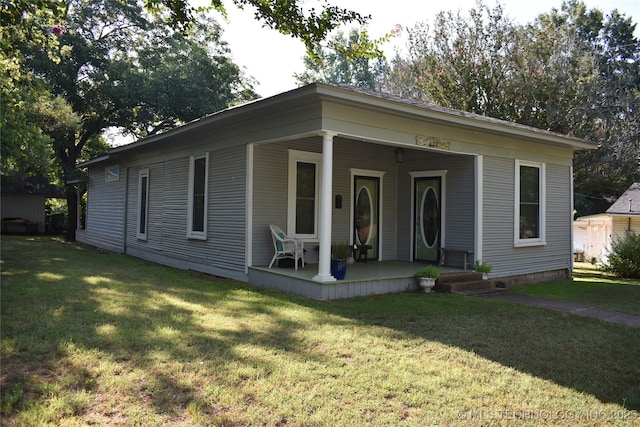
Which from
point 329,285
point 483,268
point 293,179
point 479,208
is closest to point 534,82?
point 479,208

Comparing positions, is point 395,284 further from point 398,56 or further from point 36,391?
point 398,56

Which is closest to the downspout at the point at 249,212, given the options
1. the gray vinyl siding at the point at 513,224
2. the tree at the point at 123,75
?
the gray vinyl siding at the point at 513,224

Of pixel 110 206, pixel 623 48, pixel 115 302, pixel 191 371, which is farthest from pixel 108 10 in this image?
pixel 623 48

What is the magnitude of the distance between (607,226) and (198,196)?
15.2 metres

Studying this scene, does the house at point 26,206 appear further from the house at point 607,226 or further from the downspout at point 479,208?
the house at point 607,226

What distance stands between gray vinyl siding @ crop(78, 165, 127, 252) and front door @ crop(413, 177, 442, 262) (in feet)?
27.4

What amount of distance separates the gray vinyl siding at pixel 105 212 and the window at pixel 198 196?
436 centimetres

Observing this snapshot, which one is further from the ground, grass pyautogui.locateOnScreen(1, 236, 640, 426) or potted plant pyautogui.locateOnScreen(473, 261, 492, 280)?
potted plant pyautogui.locateOnScreen(473, 261, 492, 280)

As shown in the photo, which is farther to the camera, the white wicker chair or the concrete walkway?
the white wicker chair

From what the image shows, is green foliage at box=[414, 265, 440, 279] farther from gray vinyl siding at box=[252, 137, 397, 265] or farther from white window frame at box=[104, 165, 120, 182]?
white window frame at box=[104, 165, 120, 182]

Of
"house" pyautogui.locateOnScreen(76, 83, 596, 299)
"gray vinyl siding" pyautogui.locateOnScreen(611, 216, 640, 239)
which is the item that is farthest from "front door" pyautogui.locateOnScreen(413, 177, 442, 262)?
"gray vinyl siding" pyautogui.locateOnScreen(611, 216, 640, 239)

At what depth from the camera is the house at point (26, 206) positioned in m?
22.4

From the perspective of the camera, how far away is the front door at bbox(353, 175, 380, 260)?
10.1 m

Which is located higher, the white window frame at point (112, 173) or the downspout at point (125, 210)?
the white window frame at point (112, 173)
